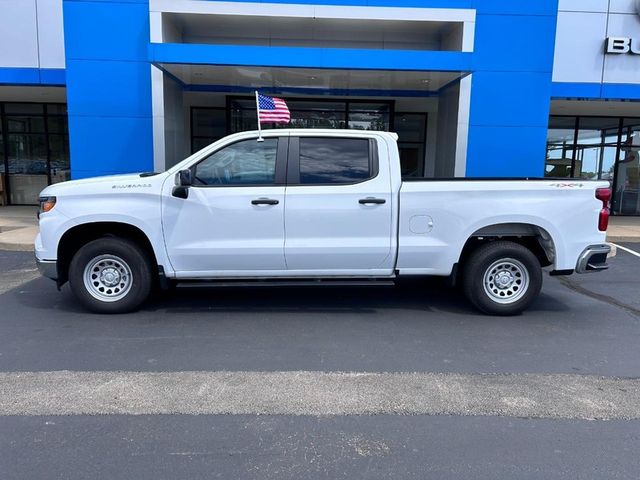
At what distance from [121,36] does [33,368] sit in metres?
9.52

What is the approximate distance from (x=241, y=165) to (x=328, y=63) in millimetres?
6444

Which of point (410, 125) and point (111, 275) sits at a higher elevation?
point (410, 125)

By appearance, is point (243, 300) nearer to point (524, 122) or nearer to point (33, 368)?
point (33, 368)

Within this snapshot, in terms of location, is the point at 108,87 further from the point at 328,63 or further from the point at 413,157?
the point at 413,157

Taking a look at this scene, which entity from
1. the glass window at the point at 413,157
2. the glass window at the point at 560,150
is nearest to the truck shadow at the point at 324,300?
the glass window at the point at 413,157

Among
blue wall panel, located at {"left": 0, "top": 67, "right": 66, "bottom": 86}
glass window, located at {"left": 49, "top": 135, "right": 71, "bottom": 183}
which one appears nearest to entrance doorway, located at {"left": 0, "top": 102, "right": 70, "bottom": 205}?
glass window, located at {"left": 49, "top": 135, "right": 71, "bottom": 183}

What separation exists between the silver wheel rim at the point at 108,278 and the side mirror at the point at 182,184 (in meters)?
1.02

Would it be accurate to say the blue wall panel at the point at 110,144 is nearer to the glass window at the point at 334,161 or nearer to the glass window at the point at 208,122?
the glass window at the point at 208,122

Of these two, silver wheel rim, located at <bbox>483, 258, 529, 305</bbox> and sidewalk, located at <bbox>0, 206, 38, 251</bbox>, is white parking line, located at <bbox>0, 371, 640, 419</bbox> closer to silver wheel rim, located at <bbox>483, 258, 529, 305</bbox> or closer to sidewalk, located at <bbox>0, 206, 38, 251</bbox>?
silver wheel rim, located at <bbox>483, 258, 529, 305</bbox>

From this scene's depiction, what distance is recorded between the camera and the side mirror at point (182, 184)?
5590 millimetres

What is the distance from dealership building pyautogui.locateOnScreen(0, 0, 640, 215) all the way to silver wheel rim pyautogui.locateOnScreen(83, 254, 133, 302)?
6.63 meters

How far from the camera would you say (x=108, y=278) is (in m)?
5.98

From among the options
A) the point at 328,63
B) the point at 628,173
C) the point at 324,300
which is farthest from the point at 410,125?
the point at 324,300

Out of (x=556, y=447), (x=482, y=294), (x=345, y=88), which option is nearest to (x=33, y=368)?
(x=556, y=447)
